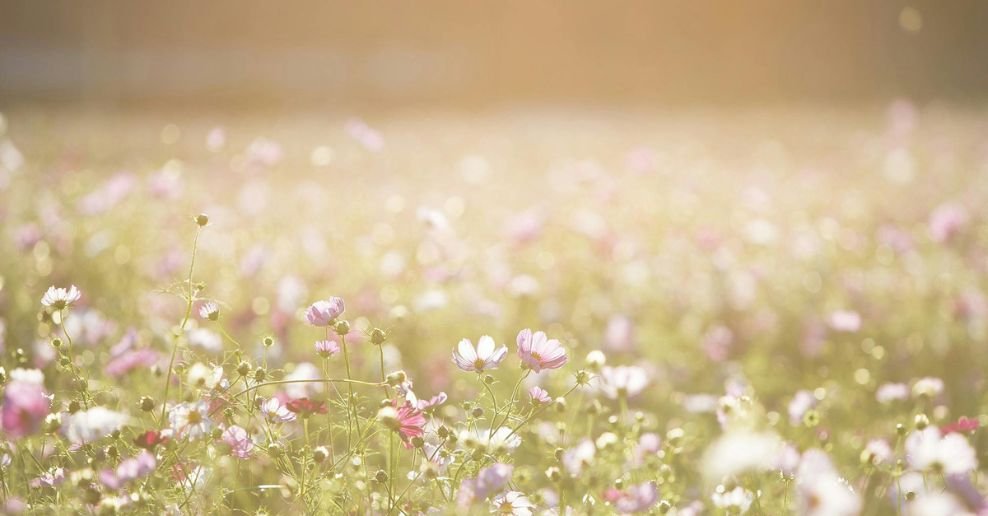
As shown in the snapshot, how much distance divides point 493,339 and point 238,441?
0.86m

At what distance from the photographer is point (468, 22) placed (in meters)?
14.2

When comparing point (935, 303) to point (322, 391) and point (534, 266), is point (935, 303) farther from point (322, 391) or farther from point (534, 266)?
point (322, 391)

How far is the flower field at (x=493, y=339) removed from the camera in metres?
0.93

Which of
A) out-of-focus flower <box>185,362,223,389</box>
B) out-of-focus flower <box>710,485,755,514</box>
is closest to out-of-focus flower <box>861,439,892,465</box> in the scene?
out-of-focus flower <box>710,485,755,514</box>

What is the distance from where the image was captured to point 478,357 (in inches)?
37.4

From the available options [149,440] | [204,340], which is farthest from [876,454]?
[204,340]

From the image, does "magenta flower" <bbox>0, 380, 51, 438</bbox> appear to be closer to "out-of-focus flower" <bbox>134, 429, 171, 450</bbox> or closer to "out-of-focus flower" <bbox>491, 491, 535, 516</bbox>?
"out-of-focus flower" <bbox>134, 429, 171, 450</bbox>

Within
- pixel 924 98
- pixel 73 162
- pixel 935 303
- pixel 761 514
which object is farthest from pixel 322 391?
pixel 924 98

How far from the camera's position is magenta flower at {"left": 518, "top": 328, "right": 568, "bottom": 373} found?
916mm

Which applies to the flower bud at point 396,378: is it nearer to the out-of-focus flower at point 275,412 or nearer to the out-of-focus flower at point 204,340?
the out-of-focus flower at point 275,412

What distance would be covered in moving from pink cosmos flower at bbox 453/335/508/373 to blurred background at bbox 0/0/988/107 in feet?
30.2

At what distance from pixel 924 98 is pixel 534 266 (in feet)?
25.2

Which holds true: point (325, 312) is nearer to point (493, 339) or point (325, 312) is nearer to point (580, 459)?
point (580, 459)

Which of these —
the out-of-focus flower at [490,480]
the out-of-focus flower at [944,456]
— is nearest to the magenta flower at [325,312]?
the out-of-focus flower at [490,480]
